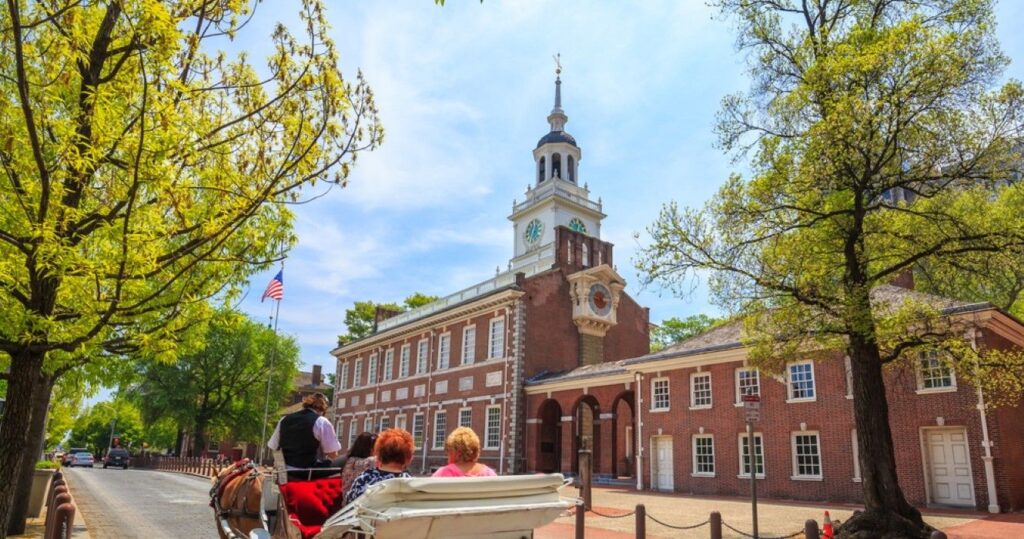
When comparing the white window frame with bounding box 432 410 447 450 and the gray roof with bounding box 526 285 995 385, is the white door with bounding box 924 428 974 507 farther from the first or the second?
the white window frame with bounding box 432 410 447 450

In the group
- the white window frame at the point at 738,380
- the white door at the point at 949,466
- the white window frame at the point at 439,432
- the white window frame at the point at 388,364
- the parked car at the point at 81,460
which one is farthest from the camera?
the parked car at the point at 81,460

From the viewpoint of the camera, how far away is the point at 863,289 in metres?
12.6

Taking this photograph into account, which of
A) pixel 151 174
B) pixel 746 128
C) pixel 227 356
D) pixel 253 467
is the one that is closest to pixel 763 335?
pixel 746 128

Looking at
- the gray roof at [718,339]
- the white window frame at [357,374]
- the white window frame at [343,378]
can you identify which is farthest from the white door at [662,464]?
the white window frame at [343,378]

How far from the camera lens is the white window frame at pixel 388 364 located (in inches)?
1789

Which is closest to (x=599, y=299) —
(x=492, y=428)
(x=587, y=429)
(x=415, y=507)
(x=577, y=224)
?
(x=587, y=429)

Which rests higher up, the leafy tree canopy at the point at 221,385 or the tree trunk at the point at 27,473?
the leafy tree canopy at the point at 221,385

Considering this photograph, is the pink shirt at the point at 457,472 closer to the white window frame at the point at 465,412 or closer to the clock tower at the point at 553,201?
the white window frame at the point at 465,412

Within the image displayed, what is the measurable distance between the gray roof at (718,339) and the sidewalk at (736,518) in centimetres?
444

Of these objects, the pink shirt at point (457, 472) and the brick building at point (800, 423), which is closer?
the pink shirt at point (457, 472)

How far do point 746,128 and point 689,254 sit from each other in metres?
3.30

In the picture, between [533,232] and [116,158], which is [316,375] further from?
[116,158]

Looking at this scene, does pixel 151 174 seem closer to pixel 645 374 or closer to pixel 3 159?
pixel 3 159

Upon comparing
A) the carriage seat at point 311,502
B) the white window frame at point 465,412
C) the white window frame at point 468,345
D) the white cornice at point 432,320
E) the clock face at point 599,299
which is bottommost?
the carriage seat at point 311,502
